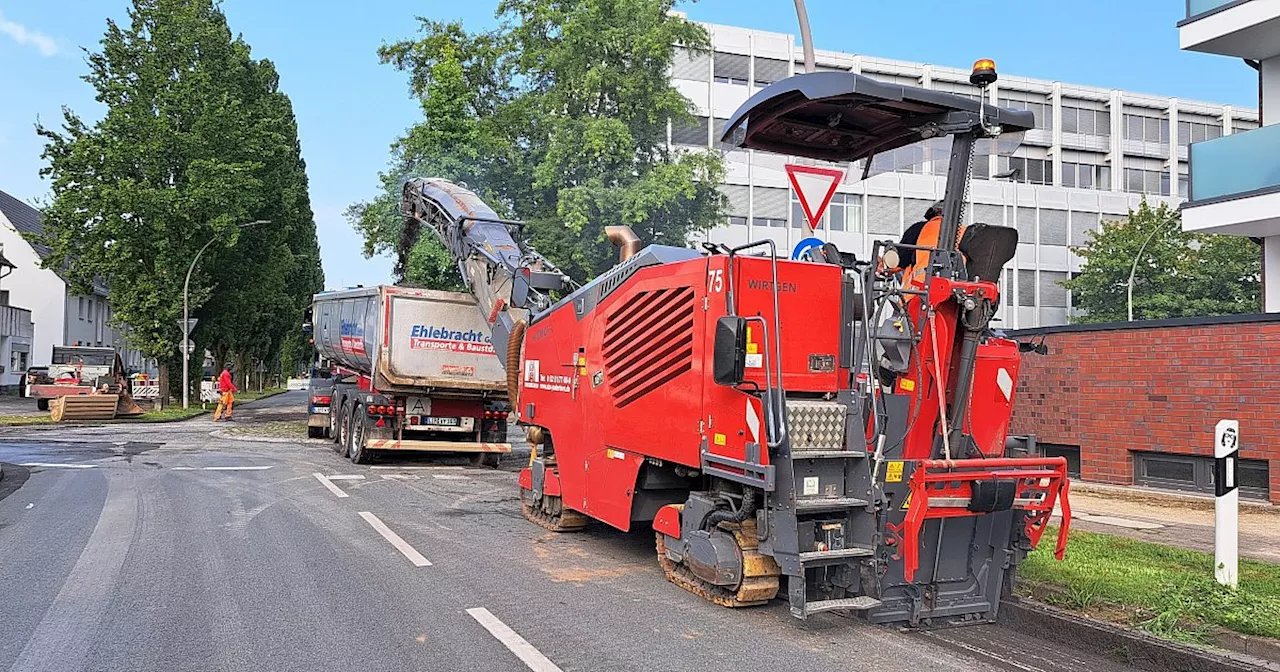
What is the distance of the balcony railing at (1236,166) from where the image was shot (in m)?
15.1

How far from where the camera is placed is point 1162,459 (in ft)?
42.9

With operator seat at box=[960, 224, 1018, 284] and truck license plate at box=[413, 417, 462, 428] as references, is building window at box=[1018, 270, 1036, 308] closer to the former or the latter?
truck license plate at box=[413, 417, 462, 428]

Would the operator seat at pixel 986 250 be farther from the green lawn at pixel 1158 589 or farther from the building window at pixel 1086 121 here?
the building window at pixel 1086 121

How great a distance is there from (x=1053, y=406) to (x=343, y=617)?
11.8m

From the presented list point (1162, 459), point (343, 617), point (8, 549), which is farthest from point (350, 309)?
point (1162, 459)

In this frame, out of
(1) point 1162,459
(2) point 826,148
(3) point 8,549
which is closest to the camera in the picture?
(2) point 826,148

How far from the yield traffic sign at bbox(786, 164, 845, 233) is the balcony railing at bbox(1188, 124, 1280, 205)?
10.5 m

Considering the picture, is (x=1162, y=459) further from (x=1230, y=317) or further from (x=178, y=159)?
(x=178, y=159)

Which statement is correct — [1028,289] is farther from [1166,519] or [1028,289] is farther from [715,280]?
[715,280]

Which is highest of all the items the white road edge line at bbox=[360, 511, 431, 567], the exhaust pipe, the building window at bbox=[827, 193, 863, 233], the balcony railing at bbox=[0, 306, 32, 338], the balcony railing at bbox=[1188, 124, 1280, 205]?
the building window at bbox=[827, 193, 863, 233]

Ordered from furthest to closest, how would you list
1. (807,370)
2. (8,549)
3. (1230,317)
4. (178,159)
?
(178,159)
(1230,317)
(8,549)
(807,370)

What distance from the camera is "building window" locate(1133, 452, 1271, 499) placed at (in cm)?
1189

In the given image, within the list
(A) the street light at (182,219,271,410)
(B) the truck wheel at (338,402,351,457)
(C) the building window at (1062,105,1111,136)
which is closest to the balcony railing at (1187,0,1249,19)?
(B) the truck wheel at (338,402,351,457)

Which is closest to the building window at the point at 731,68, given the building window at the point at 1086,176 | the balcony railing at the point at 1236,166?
the building window at the point at 1086,176
